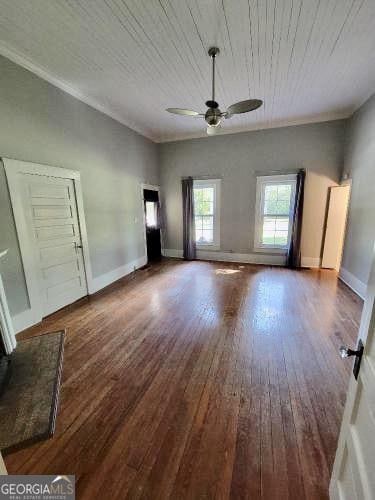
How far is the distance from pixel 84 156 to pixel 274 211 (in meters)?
4.32

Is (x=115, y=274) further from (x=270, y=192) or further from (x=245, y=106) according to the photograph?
(x=270, y=192)

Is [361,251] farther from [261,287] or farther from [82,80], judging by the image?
[82,80]

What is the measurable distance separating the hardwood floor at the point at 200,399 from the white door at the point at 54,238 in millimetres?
333

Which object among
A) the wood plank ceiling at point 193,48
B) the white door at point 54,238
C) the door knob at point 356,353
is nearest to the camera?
the door knob at point 356,353

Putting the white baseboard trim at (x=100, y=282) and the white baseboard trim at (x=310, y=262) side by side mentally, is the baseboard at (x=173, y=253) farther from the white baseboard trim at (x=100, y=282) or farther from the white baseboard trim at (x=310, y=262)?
the white baseboard trim at (x=310, y=262)

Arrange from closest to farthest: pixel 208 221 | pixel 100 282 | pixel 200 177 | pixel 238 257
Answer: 1. pixel 100 282
2. pixel 200 177
3. pixel 238 257
4. pixel 208 221

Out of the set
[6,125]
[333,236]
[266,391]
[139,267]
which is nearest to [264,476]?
[266,391]

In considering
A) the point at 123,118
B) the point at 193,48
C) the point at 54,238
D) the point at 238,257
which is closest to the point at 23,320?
the point at 54,238

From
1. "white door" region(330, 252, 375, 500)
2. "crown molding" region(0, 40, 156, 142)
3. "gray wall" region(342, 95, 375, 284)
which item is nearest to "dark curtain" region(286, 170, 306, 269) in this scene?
"gray wall" region(342, 95, 375, 284)

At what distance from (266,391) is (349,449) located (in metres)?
1.00

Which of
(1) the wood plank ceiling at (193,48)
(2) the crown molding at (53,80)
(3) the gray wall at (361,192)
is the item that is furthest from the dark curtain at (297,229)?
(2) the crown molding at (53,80)

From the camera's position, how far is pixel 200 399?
171cm

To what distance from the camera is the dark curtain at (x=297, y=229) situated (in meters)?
4.77

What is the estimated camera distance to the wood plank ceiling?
1969 millimetres
